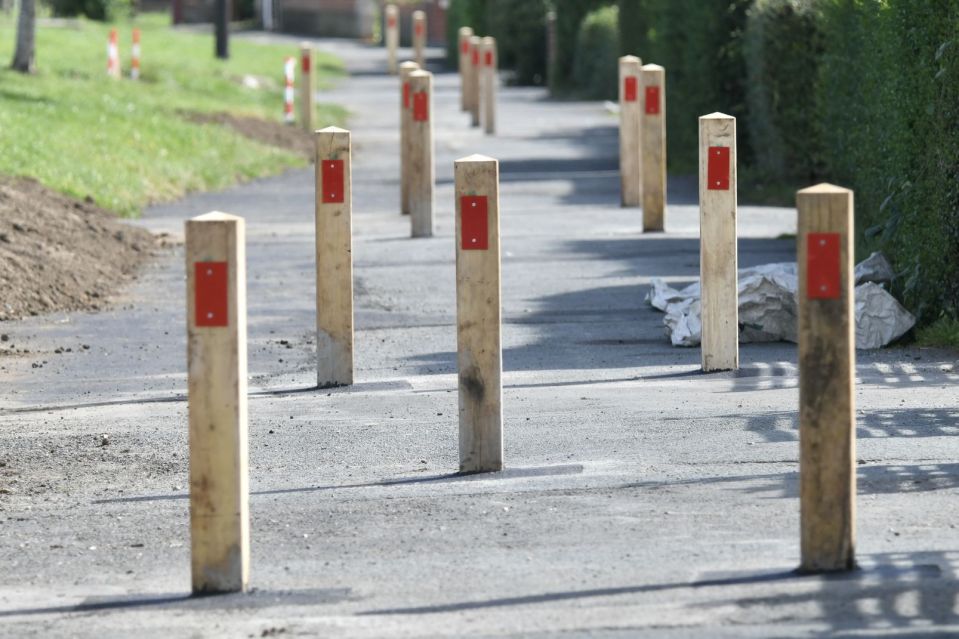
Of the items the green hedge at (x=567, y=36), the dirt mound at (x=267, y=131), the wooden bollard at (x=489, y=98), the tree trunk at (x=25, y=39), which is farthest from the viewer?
the green hedge at (x=567, y=36)

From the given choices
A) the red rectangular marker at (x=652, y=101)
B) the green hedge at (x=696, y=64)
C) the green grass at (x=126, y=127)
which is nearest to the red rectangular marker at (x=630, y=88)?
the red rectangular marker at (x=652, y=101)

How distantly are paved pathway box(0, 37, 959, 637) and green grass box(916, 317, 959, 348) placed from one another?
0.22m

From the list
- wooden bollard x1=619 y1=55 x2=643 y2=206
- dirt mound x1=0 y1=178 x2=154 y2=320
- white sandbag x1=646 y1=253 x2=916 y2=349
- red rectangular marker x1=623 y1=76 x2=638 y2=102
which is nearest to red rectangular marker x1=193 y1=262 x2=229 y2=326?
white sandbag x1=646 y1=253 x2=916 y2=349

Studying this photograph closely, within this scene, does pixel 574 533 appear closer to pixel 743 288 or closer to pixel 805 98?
pixel 743 288

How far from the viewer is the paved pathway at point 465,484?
6395mm

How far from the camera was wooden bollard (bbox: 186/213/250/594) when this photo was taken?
21.7ft

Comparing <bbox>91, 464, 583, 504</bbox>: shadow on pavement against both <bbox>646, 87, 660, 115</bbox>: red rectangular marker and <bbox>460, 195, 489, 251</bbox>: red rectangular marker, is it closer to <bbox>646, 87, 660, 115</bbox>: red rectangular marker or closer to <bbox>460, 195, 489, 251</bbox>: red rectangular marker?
<bbox>460, 195, 489, 251</bbox>: red rectangular marker

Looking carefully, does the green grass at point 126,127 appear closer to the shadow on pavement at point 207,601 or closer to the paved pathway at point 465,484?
the paved pathway at point 465,484

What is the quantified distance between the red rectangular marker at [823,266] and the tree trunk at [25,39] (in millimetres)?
24809

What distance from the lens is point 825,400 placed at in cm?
666

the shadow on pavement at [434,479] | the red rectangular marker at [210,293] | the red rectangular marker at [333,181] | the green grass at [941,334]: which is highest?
the red rectangular marker at [333,181]

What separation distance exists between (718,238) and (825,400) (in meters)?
4.43

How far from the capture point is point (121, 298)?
14.6m

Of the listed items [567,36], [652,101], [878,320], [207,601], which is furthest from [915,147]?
[567,36]
